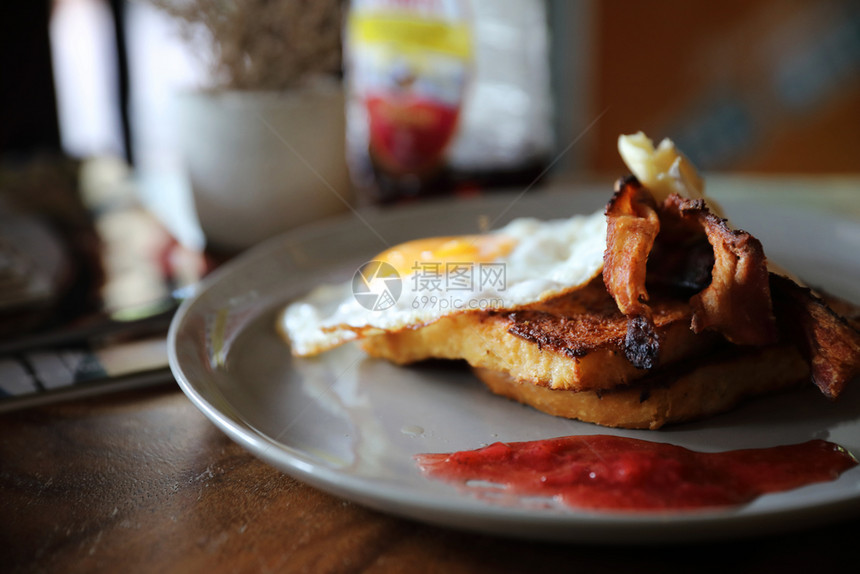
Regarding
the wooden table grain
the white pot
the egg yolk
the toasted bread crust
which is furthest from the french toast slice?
the white pot

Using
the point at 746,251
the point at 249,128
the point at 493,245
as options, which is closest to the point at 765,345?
the point at 746,251

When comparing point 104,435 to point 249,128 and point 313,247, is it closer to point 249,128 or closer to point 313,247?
point 313,247

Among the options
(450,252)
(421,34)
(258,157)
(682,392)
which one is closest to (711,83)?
(421,34)

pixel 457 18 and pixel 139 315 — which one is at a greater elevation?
pixel 457 18

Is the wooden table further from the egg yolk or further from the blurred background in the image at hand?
the blurred background

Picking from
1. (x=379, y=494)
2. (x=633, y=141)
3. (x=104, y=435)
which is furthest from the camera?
(x=633, y=141)
